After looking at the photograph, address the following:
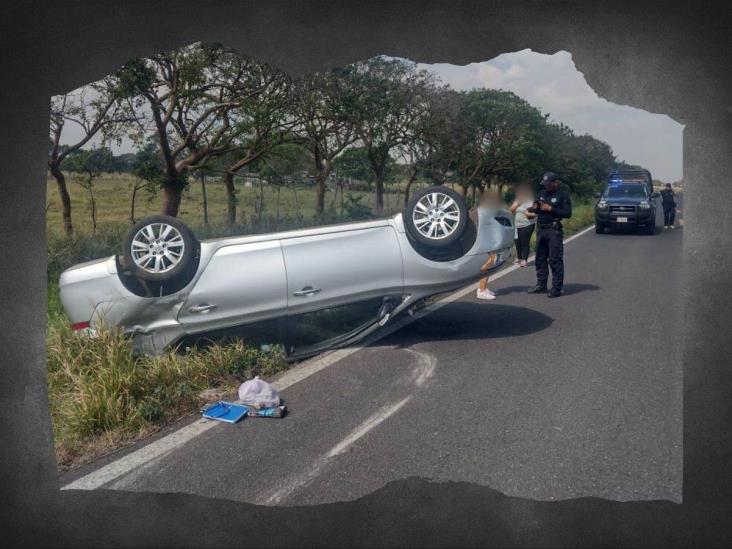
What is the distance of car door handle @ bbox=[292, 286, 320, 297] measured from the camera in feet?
19.0

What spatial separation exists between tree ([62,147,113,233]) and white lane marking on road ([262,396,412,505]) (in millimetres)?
2722

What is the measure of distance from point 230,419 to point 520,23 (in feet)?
10.2

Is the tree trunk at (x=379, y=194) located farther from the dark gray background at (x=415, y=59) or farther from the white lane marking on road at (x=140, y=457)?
the white lane marking on road at (x=140, y=457)

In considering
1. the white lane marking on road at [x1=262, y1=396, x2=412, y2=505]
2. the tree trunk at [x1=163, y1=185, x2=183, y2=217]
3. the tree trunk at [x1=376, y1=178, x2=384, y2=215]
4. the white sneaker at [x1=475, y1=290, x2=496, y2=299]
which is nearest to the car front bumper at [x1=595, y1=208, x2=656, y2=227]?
the white sneaker at [x1=475, y1=290, x2=496, y2=299]

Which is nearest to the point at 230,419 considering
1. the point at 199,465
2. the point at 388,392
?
the point at 199,465

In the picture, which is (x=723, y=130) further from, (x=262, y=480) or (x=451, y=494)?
(x=262, y=480)

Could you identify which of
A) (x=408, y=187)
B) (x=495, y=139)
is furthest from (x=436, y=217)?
(x=495, y=139)

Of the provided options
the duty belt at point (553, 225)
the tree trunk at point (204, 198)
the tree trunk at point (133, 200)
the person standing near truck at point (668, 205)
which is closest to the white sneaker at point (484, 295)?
the duty belt at point (553, 225)

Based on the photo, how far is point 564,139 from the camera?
581cm

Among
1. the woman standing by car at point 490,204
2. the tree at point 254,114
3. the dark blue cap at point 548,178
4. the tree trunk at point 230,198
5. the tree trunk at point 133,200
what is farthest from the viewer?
the dark blue cap at point 548,178

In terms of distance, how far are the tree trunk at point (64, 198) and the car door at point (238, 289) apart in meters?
1.04

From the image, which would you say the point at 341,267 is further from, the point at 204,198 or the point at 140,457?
the point at 140,457

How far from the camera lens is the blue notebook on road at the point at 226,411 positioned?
4.68m

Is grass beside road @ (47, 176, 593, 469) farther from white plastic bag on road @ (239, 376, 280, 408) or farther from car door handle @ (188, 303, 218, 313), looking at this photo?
white plastic bag on road @ (239, 376, 280, 408)
